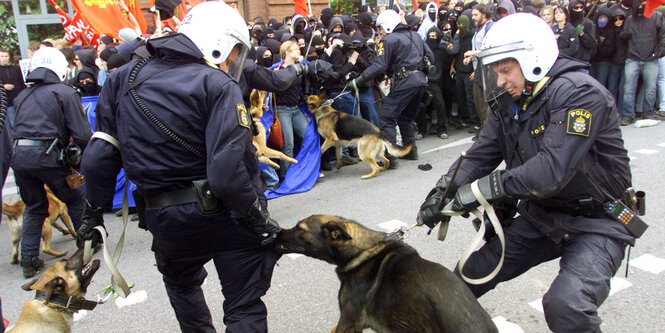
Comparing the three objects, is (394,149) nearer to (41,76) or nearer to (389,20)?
(389,20)

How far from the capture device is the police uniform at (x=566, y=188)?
2.19 m

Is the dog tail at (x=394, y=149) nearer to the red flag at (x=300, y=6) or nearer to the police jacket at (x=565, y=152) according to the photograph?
the police jacket at (x=565, y=152)

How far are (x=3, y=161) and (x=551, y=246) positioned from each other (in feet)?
8.35

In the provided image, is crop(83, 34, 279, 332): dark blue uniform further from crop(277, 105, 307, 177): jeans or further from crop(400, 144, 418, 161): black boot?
crop(400, 144, 418, 161): black boot

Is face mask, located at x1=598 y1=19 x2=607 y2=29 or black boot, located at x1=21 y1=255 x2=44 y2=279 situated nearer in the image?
black boot, located at x1=21 y1=255 x2=44 y2=279

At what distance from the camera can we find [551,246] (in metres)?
2.62

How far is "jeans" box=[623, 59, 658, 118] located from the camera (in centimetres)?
886

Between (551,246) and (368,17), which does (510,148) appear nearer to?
(551,246)

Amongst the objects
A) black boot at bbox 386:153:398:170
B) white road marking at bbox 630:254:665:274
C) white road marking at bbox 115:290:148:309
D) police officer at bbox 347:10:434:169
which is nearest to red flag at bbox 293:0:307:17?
police officer at bbox 347:10:434:169

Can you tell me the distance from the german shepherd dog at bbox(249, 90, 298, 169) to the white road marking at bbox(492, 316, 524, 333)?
11.8 feet

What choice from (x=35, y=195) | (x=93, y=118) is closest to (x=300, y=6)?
(x=93, y=118)

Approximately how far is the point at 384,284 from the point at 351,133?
476 centimetres

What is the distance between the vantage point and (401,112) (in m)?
7.65

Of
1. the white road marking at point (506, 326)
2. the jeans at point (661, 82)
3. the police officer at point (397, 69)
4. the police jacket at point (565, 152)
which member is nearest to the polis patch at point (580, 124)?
the police jacket at point (565, 152)
